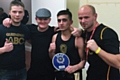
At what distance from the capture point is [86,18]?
191 centimetres

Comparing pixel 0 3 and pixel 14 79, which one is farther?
pixel 0 3

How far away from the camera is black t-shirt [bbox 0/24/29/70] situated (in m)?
2.24

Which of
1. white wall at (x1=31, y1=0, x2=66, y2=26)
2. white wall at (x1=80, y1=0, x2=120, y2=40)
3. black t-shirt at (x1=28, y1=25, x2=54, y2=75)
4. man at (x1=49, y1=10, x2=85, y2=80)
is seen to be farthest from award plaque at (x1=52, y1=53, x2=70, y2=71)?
white wall at (x1=31, y1=0, x2=66, y2=26)

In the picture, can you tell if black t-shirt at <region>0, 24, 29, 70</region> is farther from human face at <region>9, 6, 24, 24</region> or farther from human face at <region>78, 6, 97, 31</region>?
human face at <region>78, 6, 97, 31</region>

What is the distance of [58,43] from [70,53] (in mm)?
167

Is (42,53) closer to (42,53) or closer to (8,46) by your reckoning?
(42,53)

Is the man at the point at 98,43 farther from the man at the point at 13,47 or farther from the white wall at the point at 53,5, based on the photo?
the white wall at the point at 53,5

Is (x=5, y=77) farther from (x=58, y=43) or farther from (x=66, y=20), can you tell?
(x=66, y=20)

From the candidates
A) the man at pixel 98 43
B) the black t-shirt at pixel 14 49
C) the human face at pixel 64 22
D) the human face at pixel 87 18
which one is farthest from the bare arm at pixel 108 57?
the black t-shirt at pixel 14 49

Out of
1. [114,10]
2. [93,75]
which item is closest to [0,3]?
[114,10]

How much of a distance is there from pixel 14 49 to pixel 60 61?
51 cm

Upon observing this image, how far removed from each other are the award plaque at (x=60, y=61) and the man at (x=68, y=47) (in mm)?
35

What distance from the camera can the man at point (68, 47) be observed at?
2.16m

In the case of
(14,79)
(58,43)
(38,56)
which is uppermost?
(58,43)
